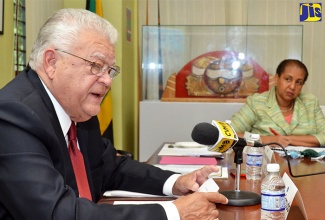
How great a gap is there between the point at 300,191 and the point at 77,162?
738mm

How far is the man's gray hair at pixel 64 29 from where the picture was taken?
1.25 m

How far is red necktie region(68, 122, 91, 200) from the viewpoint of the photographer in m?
1.39

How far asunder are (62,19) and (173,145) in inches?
58.5

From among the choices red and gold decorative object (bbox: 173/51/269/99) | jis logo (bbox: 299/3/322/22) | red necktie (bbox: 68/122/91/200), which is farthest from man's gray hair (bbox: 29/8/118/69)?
jis logo (bbox: 299/3/322/22)

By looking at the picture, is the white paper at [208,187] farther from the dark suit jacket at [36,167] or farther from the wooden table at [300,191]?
the dark suit jacket at [36,167]

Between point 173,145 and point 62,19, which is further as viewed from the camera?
point 173,145

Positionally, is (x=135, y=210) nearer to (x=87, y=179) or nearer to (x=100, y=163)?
(x=87, y=179)

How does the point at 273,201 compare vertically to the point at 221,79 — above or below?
below

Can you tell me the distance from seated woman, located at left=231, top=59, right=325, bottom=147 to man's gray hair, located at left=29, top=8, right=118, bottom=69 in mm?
1822

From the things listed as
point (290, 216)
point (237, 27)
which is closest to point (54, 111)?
point (290, 216)

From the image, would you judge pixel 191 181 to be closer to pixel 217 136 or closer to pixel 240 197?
pixel 240 197

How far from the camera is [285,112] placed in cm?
306

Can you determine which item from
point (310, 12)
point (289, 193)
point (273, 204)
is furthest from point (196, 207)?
point (310, 12)

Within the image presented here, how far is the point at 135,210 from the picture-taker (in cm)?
110
